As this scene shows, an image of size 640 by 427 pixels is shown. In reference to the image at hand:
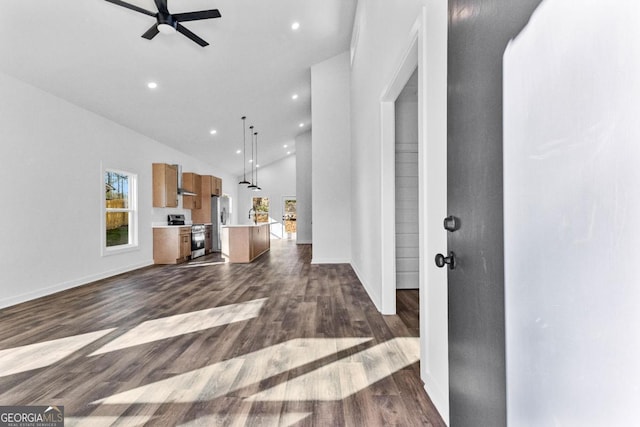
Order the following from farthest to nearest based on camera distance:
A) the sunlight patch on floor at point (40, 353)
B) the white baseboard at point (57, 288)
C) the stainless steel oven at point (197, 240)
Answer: the stainless steel oven at point (197, 240)
the white baseboard at point (57, 288)
the sunlight patch on floor at point (40, 353)

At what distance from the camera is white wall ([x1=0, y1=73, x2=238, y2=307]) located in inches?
151

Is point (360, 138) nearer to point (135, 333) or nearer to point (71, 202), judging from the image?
point (135, 333)

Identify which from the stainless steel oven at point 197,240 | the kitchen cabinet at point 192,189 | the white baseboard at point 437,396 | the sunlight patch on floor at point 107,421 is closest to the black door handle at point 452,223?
the white baseboard at point 437,396

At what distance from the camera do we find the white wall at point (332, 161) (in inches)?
264

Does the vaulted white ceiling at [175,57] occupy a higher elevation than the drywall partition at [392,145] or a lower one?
higher

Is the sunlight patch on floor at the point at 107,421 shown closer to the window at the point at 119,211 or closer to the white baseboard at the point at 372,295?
the white baseboard at the point at 372,295

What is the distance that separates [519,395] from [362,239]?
3.96m

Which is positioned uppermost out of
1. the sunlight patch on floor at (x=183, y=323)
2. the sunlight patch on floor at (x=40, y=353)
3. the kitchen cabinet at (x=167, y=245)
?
the kitchen cabinet at (x=167, y=245)

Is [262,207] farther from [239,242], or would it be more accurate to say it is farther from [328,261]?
[328,261]

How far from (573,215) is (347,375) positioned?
5.92 feet

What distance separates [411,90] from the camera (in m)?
4.12

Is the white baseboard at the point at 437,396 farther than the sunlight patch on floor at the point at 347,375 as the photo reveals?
No

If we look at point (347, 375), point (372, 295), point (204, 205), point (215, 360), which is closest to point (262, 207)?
point (204, 205)

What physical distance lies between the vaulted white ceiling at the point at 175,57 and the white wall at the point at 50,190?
243mm
